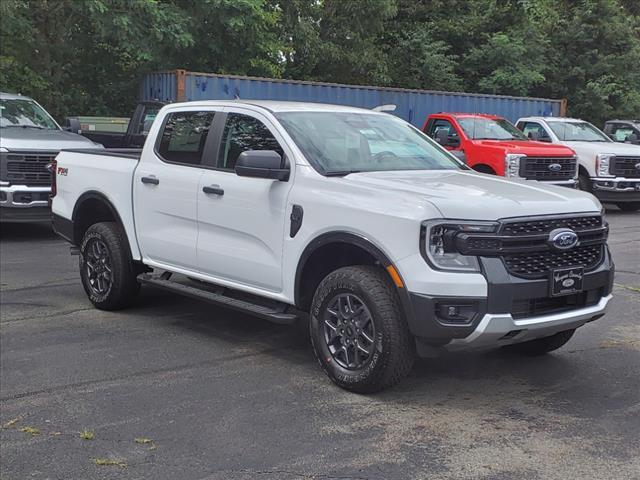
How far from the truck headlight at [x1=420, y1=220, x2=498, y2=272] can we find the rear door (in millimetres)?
2202

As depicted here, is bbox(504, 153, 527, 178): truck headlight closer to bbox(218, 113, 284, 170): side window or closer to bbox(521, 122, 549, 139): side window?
bbox(521, 122, 549, 139): side window

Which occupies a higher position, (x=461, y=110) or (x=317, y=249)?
(x=461, y=110)

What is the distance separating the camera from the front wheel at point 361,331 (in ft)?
15.0

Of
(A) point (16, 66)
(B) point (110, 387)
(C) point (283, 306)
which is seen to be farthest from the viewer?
(A) point (16, 66)

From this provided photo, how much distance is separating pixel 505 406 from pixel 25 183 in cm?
816

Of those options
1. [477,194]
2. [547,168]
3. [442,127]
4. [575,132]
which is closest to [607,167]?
[547,168]

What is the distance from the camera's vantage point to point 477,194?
466cm

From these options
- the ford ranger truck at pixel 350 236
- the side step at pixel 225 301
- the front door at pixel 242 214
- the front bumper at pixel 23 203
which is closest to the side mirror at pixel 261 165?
the ford ranger truck at pixel 350 236

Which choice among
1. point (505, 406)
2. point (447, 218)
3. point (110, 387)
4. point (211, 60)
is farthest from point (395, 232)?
point (211, 60)

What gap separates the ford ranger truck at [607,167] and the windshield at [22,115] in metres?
9.86

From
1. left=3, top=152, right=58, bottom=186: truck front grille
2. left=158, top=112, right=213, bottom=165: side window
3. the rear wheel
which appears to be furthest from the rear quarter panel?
the rear wheel

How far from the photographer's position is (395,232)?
451cm

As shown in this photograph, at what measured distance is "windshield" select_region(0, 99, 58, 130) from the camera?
11.8 metres

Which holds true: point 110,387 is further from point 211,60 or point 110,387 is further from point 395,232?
point 211,60
